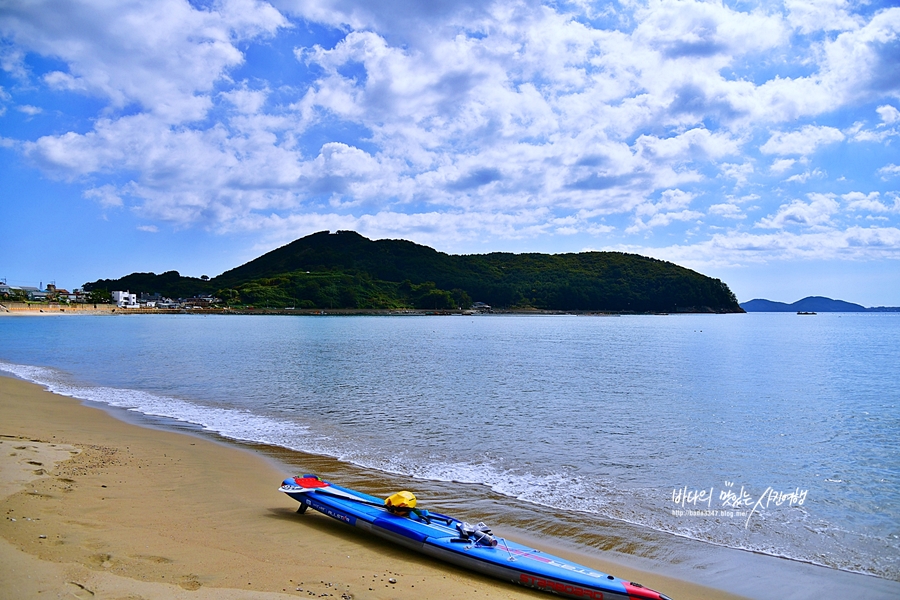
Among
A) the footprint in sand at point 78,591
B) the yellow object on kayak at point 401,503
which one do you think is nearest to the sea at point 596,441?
the yellow object on kayak at point 401,503

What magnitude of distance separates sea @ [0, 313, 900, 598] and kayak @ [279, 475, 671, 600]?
158cm

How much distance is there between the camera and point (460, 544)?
729 cm

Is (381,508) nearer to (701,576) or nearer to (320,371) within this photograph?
(701,576)

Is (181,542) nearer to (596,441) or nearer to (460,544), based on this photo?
(460,544)

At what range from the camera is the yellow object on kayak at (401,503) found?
8.03m

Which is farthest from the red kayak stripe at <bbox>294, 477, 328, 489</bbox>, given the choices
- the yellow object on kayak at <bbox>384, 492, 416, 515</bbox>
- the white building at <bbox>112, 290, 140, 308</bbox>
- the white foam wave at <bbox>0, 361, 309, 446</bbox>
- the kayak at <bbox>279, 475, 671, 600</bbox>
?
the white building at <bbox>112, 290, 140, 308</bbox>

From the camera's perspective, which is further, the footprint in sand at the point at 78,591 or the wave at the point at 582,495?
A: the wave at the point at 582,495

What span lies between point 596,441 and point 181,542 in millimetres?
11101

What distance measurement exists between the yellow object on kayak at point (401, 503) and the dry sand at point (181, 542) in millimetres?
485

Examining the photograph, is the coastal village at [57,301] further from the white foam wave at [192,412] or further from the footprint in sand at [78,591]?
the footprint in sand at [78,591]

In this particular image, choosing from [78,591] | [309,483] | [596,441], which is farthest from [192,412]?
[78,591]

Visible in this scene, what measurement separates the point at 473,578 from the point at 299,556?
2216 mm

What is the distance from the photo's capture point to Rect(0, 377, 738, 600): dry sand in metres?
5.76

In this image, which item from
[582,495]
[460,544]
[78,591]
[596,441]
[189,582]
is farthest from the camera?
[596,441]
